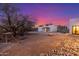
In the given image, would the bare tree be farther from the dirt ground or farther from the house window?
the house window

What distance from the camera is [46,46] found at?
271cm

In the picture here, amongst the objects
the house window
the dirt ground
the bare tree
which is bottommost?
the dirt ground

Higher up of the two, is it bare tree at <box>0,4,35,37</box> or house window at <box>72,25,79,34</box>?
bare tree at <box>0,4,35,37</box>

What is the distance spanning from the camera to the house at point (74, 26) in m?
2.70

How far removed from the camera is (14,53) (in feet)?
8.79

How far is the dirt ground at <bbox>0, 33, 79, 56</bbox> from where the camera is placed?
2686mm

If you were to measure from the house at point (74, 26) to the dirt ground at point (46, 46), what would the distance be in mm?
77

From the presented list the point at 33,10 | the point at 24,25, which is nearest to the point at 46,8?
the point at 33,10

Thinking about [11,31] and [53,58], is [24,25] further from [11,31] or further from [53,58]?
[53,58]

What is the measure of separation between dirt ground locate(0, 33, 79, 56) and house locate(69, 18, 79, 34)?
0.25ft

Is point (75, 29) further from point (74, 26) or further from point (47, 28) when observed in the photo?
point (47, 28)

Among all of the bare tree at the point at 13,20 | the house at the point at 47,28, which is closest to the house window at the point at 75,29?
the house at the point at 47,28

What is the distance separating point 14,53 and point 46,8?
0.78 m

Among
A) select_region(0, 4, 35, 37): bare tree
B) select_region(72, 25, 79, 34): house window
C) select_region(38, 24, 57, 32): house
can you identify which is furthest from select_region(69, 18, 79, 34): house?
select_region(0, 4, 35, 37): bare tree
